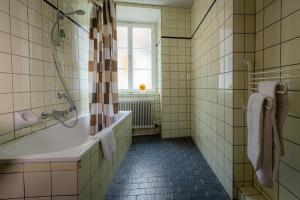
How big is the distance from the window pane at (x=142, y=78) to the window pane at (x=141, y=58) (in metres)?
0.10

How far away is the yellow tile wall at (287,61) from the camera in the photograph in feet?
3.31

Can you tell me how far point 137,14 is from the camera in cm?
313

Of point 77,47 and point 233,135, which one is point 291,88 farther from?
point 77,47

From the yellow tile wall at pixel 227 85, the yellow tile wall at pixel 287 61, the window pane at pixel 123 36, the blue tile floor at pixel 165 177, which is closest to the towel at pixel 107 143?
the blue tile floor at pixel 165 177

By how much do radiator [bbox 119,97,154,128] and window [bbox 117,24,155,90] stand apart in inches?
14.2

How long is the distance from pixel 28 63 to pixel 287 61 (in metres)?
1.98

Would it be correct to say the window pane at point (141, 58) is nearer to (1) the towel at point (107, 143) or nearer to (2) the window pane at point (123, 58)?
(2) the window pane at point (123, 58)

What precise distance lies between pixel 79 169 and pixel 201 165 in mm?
1550

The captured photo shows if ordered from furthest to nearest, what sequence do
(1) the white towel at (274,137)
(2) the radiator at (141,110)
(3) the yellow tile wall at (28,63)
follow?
1. (2) the radiator at (141,110)
2. (3) the yellow tile wall at (28,63)
3. (1) the white towel at (274,137)

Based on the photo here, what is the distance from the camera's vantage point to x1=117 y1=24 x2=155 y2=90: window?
340 cm

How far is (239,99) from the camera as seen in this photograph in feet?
4.69

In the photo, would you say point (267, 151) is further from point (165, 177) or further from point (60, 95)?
point (60, 95)

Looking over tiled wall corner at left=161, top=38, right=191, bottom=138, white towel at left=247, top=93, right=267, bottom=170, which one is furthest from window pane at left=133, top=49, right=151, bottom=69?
white towel at left=247, top=93, right=267, bottom=170

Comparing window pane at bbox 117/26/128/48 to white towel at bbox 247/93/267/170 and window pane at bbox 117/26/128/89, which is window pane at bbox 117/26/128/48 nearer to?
window pane at bbox 117/26/128/89
